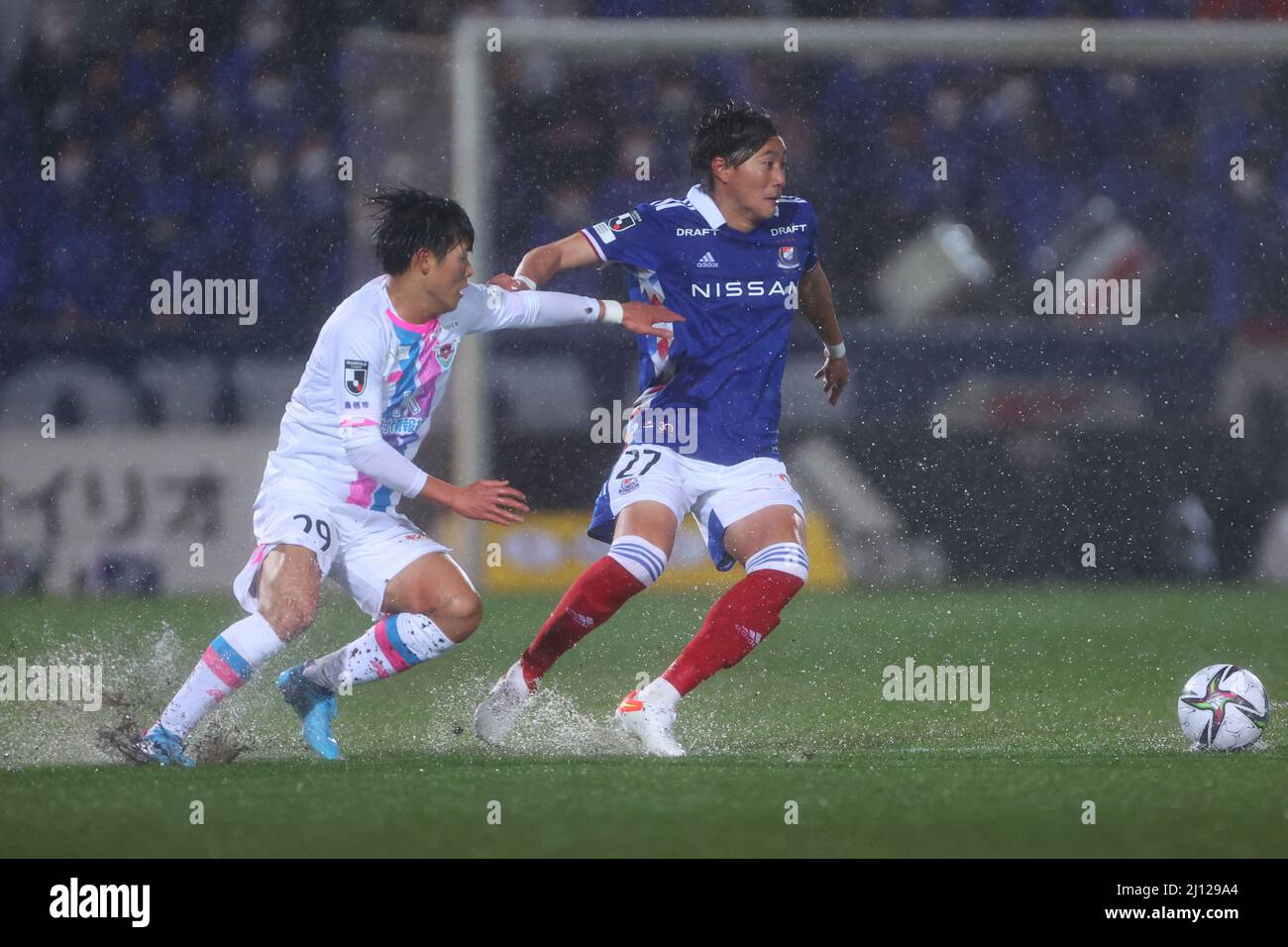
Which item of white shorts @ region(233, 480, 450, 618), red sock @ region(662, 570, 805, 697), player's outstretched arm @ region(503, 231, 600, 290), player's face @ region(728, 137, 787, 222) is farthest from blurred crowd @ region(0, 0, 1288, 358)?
red sock @ region(662, 570, 805, 697)

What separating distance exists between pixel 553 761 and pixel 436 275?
1.42 m

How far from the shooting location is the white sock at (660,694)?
5.58m

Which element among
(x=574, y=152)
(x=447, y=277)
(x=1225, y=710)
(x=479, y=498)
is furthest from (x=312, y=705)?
(x=574, y=152)

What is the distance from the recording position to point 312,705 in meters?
5.76

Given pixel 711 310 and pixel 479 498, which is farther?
pixel 711 310

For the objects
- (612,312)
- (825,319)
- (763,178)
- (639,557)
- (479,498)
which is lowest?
(639,557)

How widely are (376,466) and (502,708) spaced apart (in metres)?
0.90

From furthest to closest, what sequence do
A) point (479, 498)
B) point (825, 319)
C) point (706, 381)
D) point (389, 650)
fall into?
point (825, 319) < point (706, 381) < point (389, 650) < point (479, 498)

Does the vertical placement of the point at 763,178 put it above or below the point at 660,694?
above

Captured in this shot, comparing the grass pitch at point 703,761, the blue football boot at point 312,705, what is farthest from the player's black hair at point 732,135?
the blue football boot at point 312,705

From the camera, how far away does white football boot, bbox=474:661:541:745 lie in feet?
19.2

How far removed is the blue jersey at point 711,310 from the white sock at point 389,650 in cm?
100

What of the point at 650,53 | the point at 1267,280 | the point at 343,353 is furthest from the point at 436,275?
the point at 1267,280

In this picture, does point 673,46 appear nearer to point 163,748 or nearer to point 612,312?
point 612,312
